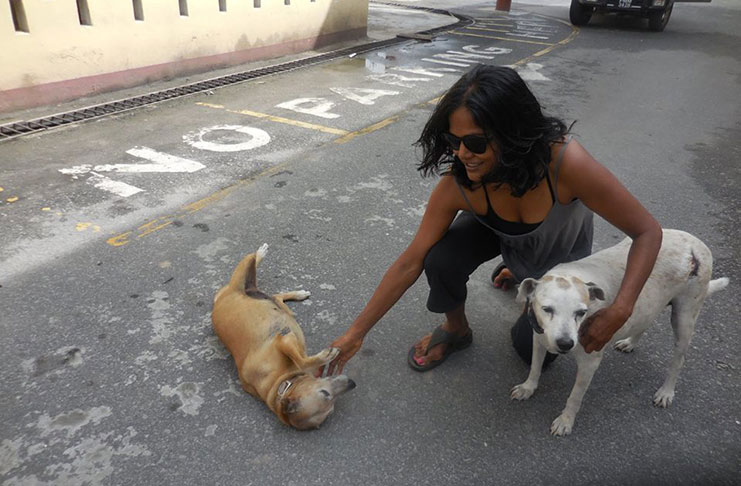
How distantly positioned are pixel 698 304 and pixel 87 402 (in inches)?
109

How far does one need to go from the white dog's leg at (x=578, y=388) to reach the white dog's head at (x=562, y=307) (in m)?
0.26

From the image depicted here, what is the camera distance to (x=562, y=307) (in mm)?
1978

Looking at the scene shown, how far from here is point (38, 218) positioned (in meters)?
3.90

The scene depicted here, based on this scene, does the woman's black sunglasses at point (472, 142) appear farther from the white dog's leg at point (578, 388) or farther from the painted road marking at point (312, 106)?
the painted road marking at point (312, 106)

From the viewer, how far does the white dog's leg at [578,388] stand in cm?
221

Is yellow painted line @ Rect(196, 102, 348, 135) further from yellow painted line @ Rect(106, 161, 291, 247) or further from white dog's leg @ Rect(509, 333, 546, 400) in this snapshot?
white dog's leg @ Rect(509, 333, 546, 400)

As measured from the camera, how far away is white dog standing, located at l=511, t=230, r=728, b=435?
198 cm

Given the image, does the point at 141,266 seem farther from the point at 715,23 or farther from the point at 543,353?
the point at 715,23

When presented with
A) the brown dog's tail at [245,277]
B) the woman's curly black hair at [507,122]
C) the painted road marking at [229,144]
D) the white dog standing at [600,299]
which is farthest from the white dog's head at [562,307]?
the painted road marking at [229,144]

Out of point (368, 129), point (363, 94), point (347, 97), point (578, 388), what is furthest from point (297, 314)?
point (363, 94)

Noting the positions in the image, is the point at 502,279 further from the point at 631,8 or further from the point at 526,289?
the point at 631,8

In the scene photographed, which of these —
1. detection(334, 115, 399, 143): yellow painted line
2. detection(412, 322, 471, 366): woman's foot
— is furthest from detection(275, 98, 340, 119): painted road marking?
detection(412, 322, 471, 366): woman's foot

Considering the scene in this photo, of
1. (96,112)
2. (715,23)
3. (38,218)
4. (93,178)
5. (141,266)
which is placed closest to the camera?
(141,266)

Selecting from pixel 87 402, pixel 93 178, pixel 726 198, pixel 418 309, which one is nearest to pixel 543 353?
pixel 418 309
